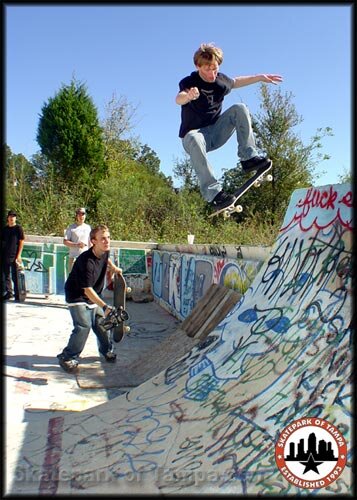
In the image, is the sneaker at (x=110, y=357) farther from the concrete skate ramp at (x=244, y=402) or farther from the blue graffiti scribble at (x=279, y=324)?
the blue graffiti scribble at (x=279, y=324)

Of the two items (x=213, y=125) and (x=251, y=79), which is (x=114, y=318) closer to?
(x=213, y=125)

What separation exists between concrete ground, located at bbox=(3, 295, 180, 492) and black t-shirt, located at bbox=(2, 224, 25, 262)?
1.27 metres

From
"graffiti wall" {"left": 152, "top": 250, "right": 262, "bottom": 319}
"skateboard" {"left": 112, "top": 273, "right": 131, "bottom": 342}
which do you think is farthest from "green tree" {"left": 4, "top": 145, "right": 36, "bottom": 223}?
"skateboard" {"left": 112, "top": 273, "right": 131, "bottom": 342}

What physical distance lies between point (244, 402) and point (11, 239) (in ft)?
26.1

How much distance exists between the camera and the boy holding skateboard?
233 inches

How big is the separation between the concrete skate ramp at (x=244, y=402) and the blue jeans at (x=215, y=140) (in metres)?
0.79

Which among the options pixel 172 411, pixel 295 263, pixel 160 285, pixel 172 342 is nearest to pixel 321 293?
pixel 295 263

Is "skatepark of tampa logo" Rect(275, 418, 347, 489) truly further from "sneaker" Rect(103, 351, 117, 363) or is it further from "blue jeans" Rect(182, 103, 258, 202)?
"sneaker" Rect(103, 351, 117, 363)

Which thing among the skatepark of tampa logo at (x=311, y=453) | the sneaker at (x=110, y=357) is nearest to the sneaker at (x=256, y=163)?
the skatepark of tampa logo at (x=311, y=453)

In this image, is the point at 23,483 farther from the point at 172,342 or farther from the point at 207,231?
the point at 207,231

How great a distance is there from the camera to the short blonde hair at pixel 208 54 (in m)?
4.17

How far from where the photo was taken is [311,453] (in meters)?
2.91

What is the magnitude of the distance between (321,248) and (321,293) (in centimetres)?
47

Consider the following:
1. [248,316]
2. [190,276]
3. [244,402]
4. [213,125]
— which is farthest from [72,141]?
[244,402]
